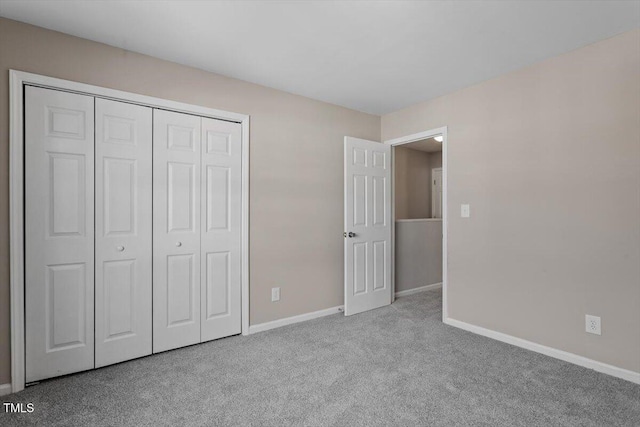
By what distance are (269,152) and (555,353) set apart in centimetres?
297

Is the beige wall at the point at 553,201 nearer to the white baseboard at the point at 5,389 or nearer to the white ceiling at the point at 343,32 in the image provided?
the white ceiling at the point at 343,32

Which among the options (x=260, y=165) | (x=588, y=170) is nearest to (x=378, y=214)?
(x=260, y=165)

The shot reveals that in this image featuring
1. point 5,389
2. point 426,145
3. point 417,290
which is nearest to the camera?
point 5,389

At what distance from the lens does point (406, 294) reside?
4582 millimetres

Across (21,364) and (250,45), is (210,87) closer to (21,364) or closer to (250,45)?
(250,45)

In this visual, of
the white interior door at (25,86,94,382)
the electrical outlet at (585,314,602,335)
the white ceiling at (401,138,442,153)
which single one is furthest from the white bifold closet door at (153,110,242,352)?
the white ceiling at (401,138,442,153)

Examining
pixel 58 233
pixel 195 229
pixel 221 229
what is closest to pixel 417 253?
pixel 221 229

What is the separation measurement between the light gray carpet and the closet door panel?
26cm

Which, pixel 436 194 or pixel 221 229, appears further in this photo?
pixel 436 194

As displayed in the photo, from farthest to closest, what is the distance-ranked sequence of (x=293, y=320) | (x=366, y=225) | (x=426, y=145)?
(x=426, y=145) → (x=366, y=225) → (x=293, y=320)

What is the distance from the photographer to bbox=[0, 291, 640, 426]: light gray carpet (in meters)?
1.80

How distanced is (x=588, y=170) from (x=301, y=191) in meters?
2.42

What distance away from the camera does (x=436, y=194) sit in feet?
19.2

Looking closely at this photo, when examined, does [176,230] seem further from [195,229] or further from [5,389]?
[5,389]
